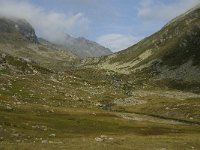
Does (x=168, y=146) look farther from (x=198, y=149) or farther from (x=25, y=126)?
(x=25, y=126)

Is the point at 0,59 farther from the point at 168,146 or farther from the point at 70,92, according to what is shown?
the point at 168,146

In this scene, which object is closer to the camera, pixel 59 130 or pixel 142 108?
pixel 59 130

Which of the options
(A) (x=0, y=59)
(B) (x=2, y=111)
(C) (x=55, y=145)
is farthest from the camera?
(A) (x=0, y=59)

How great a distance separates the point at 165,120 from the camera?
107m

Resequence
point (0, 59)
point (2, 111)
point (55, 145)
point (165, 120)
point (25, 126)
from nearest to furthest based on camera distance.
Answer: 1. point (55, 145)
2. point (25, 126)
3. point (2, 111)
4. point (165, 120)
5. point (0, 59)

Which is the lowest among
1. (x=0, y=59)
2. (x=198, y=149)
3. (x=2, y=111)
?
(x=198, y=149)

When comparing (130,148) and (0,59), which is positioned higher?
(0,59)

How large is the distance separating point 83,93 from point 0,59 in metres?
34.8

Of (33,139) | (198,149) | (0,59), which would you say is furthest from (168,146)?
(0,59)

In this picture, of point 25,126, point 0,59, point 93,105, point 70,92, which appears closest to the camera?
point 25,126

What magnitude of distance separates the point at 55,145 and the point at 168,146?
1559 cm

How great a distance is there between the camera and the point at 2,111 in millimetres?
74812

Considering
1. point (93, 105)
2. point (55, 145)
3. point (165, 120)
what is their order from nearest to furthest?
point (55, 145), point (165, 120), point (93, 105)

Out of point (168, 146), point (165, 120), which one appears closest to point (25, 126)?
point (168, 146)
